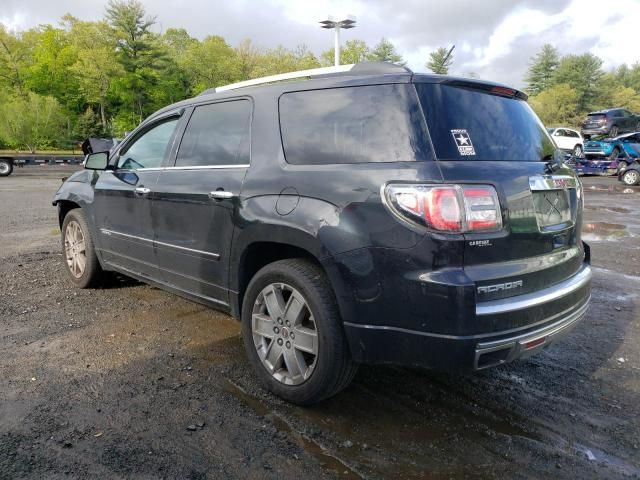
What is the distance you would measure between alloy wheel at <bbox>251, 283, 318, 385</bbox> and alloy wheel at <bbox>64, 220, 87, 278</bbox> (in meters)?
2.84

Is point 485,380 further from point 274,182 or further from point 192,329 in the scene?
point 192,329

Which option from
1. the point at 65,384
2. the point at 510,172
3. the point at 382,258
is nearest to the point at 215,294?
the point at 65,384

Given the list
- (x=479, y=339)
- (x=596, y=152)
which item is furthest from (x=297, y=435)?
(x=596, y=152)

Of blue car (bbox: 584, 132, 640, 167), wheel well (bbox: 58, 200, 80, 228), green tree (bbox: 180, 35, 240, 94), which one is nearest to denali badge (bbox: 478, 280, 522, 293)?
wheel well (bbox: 58, 200, 80, 228)

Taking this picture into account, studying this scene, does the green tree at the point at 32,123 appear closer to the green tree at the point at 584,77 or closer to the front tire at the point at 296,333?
the front tire at the point at 296,333

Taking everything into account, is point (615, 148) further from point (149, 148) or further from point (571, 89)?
point (571, 89)

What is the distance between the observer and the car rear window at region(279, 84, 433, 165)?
262 cm

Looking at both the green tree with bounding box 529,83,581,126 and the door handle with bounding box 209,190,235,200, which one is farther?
the green tree with bounding box 529,83,581,126

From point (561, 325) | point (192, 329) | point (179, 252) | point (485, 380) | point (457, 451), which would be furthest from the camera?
point (192, 329)

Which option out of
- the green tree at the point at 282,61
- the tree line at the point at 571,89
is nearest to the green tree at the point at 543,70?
the tree line at the point at 571,89

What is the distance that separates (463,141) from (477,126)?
208 millimetres

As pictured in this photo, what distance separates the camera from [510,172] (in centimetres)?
268

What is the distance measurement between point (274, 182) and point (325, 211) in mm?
493

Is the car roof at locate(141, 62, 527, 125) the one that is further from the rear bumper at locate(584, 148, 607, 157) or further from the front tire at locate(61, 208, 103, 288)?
the rear bumper at locate(584, 148, 607, 157)
